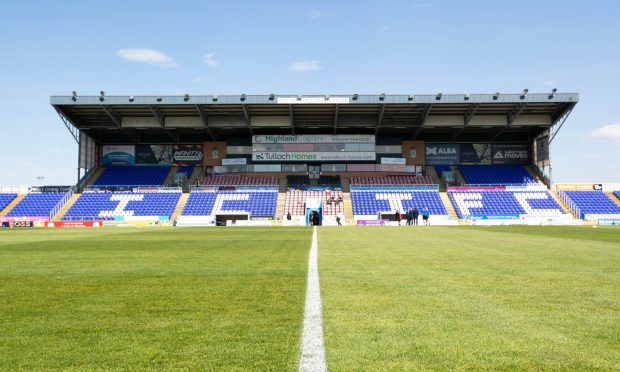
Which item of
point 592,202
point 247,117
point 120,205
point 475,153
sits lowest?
point 120,205

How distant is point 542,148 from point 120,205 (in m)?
→ 48.9

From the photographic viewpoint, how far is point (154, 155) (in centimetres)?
6556

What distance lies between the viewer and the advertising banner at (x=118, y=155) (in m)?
65.5

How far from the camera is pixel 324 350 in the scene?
3787 millimetres

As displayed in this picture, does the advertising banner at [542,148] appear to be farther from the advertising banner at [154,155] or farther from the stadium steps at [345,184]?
the advertising banner at [154,155]

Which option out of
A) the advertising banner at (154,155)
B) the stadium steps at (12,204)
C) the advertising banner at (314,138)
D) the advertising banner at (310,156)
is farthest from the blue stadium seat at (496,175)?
the stadium steps at (12,204)

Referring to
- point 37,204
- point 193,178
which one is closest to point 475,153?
point 193,178

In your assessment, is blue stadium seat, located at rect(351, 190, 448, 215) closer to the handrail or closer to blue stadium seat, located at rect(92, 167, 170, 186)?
blue stadium seat, located at rect(92, 167, 170, 186)

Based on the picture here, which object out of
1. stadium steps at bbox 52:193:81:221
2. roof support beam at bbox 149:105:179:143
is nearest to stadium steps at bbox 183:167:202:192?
roof support beam at bbox 149:105:179:143

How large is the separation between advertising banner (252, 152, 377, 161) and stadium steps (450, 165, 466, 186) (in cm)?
1042

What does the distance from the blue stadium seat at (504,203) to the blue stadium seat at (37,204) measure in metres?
44.0

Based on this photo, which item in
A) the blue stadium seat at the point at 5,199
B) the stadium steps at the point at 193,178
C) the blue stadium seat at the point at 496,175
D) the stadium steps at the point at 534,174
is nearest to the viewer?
the blue stadium seat at the point at 5,199

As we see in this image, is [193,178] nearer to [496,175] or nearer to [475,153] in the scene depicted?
[475,153]

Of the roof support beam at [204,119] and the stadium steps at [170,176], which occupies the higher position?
the roof support beam at [204,119]
